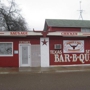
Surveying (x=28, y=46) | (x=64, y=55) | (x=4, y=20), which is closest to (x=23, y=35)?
(x=28, y=46)

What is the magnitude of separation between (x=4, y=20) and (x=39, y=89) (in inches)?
1265

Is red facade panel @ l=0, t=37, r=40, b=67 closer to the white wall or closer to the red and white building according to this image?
the red and white building

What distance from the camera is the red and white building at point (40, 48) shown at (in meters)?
16.8

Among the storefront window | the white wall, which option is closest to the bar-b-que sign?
the white wall

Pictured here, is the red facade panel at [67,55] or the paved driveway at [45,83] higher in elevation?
the red facade panel at [67,55]

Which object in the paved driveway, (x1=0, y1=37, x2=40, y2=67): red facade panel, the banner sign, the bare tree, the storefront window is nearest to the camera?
the paved driveway

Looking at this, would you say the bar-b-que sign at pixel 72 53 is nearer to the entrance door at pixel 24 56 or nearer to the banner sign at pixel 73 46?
the banner sign at pixel 73 46

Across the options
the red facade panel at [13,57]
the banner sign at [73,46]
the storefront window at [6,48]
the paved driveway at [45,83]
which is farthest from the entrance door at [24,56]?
the paved driveway at [45,83]

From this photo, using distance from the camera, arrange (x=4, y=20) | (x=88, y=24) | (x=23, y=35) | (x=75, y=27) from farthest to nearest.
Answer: (x=4, y=20) < (x=88, y=24) < (x=75, y=27) < (x=23, y=35)

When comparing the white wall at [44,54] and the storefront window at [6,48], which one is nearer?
the storefront window at [6,48]

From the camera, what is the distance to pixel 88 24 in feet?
108

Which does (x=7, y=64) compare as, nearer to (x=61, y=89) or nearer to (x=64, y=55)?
(x=64, y=55)

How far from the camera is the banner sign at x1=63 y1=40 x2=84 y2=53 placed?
17.6 metres

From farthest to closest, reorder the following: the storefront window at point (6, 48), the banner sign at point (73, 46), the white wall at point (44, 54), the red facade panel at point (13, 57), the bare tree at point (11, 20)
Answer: the bare tree at point (11, 20), the banner sign at point (73, 46), the white wall at point (44, 54), the storefront window at point (6, 48), the red facade panel at point (13, 57)
